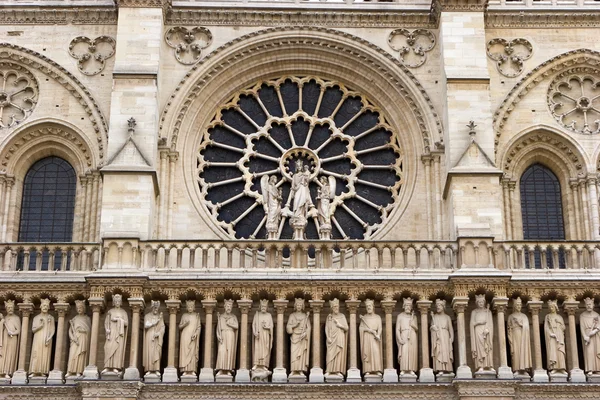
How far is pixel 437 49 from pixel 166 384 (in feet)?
28.1

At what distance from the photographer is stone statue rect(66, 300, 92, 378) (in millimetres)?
21453

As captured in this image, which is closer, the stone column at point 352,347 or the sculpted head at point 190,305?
the stone column at point 352,347

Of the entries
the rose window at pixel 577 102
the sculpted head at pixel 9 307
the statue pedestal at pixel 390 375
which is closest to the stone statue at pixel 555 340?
the statue pedestal at pixel 390 375

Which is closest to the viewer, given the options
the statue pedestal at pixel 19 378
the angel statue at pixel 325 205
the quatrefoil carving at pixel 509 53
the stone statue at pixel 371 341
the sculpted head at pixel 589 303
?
the statue pedestal at pixel 19 378

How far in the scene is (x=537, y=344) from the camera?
21.8 m

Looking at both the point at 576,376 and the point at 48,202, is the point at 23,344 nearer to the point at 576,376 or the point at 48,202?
the point at 48,202

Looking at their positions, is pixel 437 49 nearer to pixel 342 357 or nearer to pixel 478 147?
pixel 478 147

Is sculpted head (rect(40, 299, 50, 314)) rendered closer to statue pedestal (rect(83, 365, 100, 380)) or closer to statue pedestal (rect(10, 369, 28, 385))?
statue pedestal (rect(10, 369, 28, 385))

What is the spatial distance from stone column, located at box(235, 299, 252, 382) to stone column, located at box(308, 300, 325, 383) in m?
1.03

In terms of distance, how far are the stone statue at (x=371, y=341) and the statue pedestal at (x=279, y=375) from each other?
132 centimetres

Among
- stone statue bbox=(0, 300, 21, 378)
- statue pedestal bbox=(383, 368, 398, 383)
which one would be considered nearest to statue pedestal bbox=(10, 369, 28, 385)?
stone statue bbox=(0, 300, 21, 378)

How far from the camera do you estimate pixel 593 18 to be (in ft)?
83.5

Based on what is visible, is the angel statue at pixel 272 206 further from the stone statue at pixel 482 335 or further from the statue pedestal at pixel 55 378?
the statue pedestal at pixel 55 378

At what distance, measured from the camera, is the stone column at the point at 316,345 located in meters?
21.3
